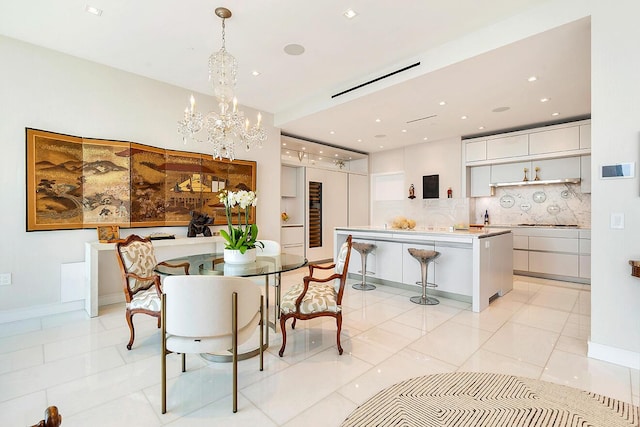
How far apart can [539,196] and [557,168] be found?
655 mm

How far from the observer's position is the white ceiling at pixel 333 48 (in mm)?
2885

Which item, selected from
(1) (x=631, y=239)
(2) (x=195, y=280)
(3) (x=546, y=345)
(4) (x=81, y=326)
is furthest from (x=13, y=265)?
(1) (x=631, y=239)

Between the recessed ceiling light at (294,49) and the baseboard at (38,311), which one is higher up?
the recessed ceiling light at (294,49)

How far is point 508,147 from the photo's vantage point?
19.6 ft

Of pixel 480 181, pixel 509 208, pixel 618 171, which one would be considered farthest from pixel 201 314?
pixel 509 208

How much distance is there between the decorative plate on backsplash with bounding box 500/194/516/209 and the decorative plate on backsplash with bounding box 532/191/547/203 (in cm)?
37

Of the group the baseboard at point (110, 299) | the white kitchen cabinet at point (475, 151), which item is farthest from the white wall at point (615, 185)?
the baseboard at point (110, 299)

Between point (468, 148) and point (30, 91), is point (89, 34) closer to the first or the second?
point (30, 91)

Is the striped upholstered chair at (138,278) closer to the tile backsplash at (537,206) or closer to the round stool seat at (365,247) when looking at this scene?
the round stool seat at (365,247)

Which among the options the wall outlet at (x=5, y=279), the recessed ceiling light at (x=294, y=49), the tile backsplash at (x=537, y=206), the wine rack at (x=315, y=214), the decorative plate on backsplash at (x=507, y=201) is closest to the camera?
→ the wall outlet at (x=5, y=279)

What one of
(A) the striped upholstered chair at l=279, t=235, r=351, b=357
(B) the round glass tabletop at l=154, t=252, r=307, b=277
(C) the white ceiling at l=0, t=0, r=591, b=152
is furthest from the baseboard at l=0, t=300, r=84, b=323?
(C) the white ceiling at l=0, t=0, r=591, b=152

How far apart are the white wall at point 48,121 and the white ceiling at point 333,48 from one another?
212 millimetres

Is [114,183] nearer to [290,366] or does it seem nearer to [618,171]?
[290,366]

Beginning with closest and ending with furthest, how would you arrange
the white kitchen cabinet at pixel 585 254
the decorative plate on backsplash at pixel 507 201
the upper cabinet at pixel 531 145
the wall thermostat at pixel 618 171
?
1. the wall thermostat at pixel 618 171
2. the white kitchen cabinet at pixel 585 254
3. the upper cabinet at pixel 531 145
4. the decorative plate on backsplash at pixel 507 201
